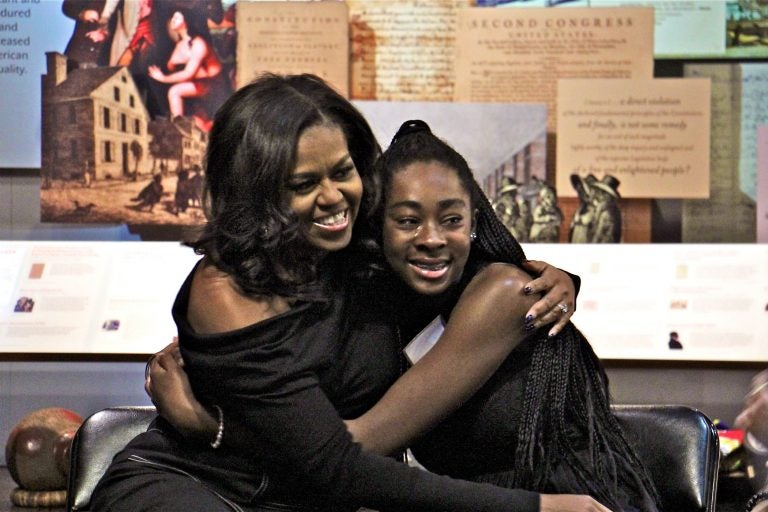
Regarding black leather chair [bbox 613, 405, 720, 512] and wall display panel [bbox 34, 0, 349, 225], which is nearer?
black leather chair [bbox 613, 405, 720, 512]

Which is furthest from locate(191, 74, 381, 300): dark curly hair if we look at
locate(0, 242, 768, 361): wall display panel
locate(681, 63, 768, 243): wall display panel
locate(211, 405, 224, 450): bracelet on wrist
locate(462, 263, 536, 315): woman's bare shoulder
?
locate(681, 63, 768, 243): wall display panel

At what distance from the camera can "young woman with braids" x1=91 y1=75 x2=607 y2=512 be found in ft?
5.95

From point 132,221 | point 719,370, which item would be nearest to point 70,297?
point 132,221

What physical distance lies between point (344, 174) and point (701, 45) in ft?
8.07

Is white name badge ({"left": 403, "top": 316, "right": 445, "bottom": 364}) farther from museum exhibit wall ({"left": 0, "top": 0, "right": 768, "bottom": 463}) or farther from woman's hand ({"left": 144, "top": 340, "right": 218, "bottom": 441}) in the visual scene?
museum exhibit wall ({"left": 0, "top": 0, "right": 768, "bottom": 463})

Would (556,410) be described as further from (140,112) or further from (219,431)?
(140,112)

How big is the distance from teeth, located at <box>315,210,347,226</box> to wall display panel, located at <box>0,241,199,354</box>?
80.4 inches

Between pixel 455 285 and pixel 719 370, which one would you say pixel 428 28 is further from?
pixel 455 285

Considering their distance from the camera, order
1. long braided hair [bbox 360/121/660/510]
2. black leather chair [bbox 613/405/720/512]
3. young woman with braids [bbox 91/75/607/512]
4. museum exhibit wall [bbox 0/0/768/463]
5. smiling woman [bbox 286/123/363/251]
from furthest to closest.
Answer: museum exhibit wall [bbox 0/0/768/463], black leather chair [bbox 613/405/720/512], long braided hair [bbox 360/121/660/510], smiling woman [bbox 286/123/363/251], young woman with braids [bbox 91/75/607/512]

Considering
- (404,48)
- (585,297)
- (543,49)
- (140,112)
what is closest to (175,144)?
(140,112)

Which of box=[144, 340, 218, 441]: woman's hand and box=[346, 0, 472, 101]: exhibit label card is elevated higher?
box=[346, 0, 472, 101]: exhibit label card

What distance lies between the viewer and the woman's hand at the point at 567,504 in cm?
184

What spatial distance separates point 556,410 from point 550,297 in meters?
0.22

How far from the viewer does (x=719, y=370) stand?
399 cm
